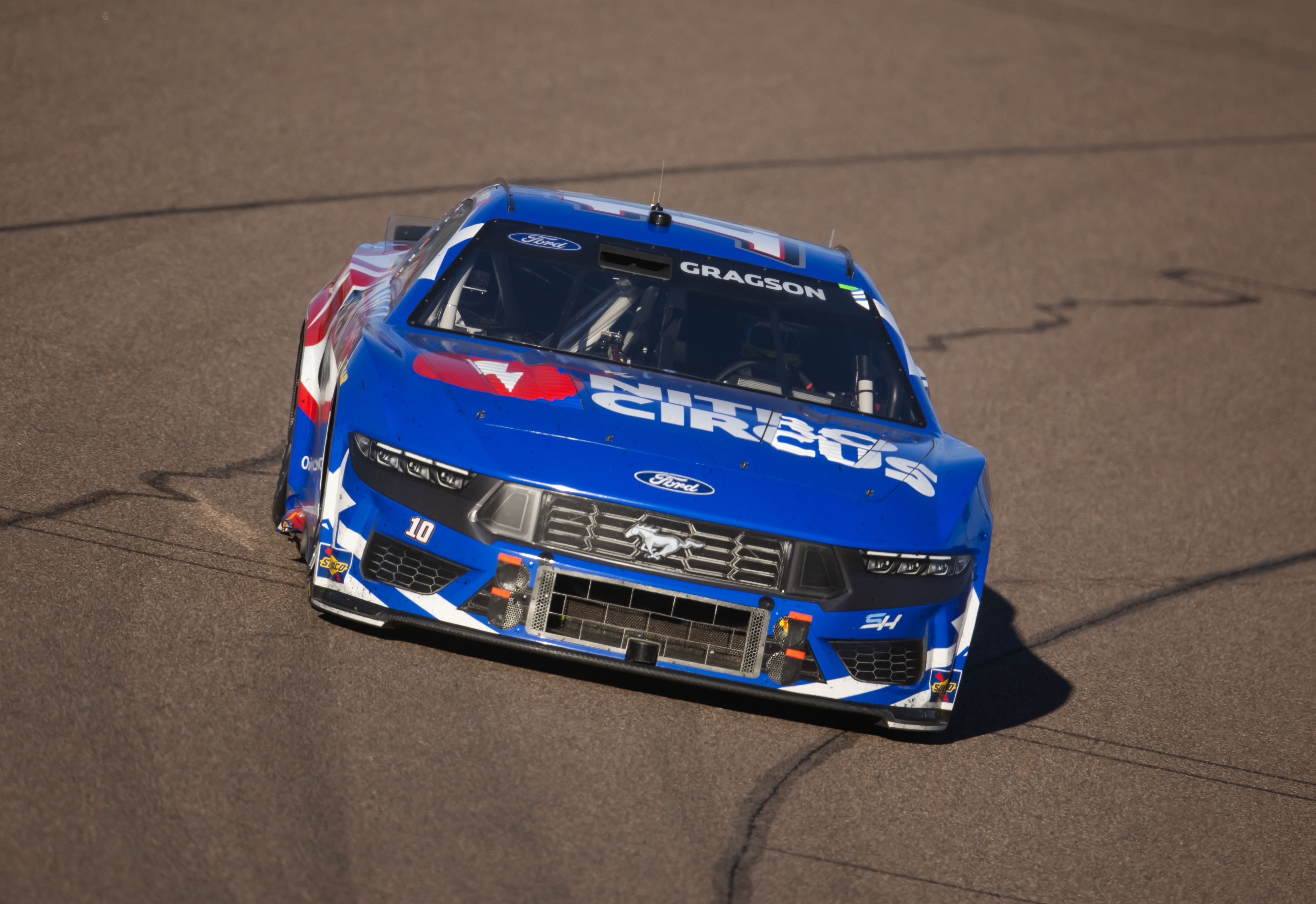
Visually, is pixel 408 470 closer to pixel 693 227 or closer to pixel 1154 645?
pixel 693 227

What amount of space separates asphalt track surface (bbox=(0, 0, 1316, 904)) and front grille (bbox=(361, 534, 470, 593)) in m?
0.33

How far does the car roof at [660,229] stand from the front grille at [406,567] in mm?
1979

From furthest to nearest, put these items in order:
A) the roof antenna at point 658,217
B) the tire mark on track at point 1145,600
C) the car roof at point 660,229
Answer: the tire mark on track at point 1145,600 < the roof antenna at point 658,217 < the car roof at point 660,229

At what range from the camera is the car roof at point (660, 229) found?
6.77 m

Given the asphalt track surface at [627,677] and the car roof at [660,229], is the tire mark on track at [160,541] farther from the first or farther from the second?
the car roof at [660,229]

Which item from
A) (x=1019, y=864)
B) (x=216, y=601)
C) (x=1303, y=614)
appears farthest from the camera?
(x=1303, y=614)

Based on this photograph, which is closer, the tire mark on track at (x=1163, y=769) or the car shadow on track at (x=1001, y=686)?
the tire mark on track at (x=1163, y=769)

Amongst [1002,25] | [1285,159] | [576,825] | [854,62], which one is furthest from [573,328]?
[1002,25]

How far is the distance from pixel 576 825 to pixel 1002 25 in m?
18.0

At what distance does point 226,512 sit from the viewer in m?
6.64

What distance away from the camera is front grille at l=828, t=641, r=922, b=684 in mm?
5320

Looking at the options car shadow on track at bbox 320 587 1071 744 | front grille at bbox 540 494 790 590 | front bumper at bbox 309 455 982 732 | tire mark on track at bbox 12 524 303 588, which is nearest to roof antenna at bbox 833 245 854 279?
car shadow on track at bbox 320 587 1071 744

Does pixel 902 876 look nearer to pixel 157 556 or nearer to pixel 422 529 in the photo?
pixel 422 529

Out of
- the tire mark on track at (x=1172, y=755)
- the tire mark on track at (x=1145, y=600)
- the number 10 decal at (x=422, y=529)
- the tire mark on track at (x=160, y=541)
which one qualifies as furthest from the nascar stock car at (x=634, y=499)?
the tire mark on track at (x=1145, y=600)
